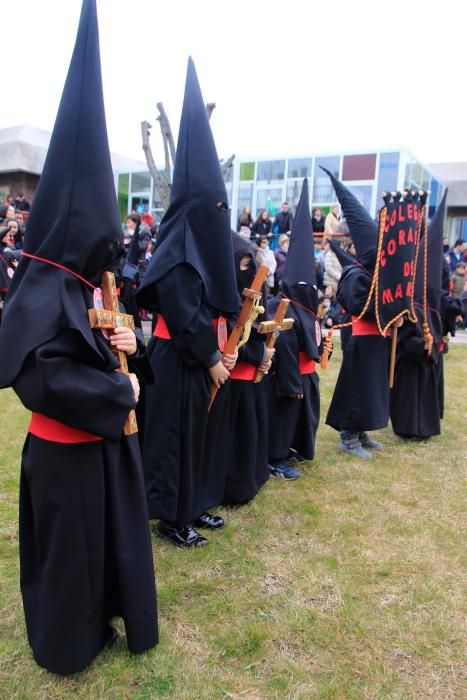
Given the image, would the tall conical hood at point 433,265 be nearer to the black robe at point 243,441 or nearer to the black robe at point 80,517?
the black robe at point 243,441

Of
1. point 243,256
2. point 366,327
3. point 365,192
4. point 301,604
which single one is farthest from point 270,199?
point 301,604

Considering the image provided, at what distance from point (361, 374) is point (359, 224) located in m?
1.44

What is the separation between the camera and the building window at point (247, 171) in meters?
17.9

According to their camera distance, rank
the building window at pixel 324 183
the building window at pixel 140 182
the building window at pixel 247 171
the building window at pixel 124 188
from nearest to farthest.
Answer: the building window at pixel 324 183
the building window at pixel 247 171
the building window at pixel 140 182
the building window at pixel 124 188

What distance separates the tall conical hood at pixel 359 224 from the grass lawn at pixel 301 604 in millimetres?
2187

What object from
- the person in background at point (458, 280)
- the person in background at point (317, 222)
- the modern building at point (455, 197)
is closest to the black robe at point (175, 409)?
the person in background at point (458, 280)

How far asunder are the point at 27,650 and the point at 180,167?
2.60 m

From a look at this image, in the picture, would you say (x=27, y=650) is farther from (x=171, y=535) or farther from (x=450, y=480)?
(x=450, y=480)

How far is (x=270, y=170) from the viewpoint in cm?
1761

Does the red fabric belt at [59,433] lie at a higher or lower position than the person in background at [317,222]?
lower

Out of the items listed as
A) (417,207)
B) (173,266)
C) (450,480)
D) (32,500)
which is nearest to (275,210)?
(417,207)

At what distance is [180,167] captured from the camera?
3213 millimetres


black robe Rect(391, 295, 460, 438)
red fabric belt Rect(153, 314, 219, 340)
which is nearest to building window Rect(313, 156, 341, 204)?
black robe Rect(391, 295, 460, 438)

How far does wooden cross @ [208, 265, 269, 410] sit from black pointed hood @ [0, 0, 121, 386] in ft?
4.66
